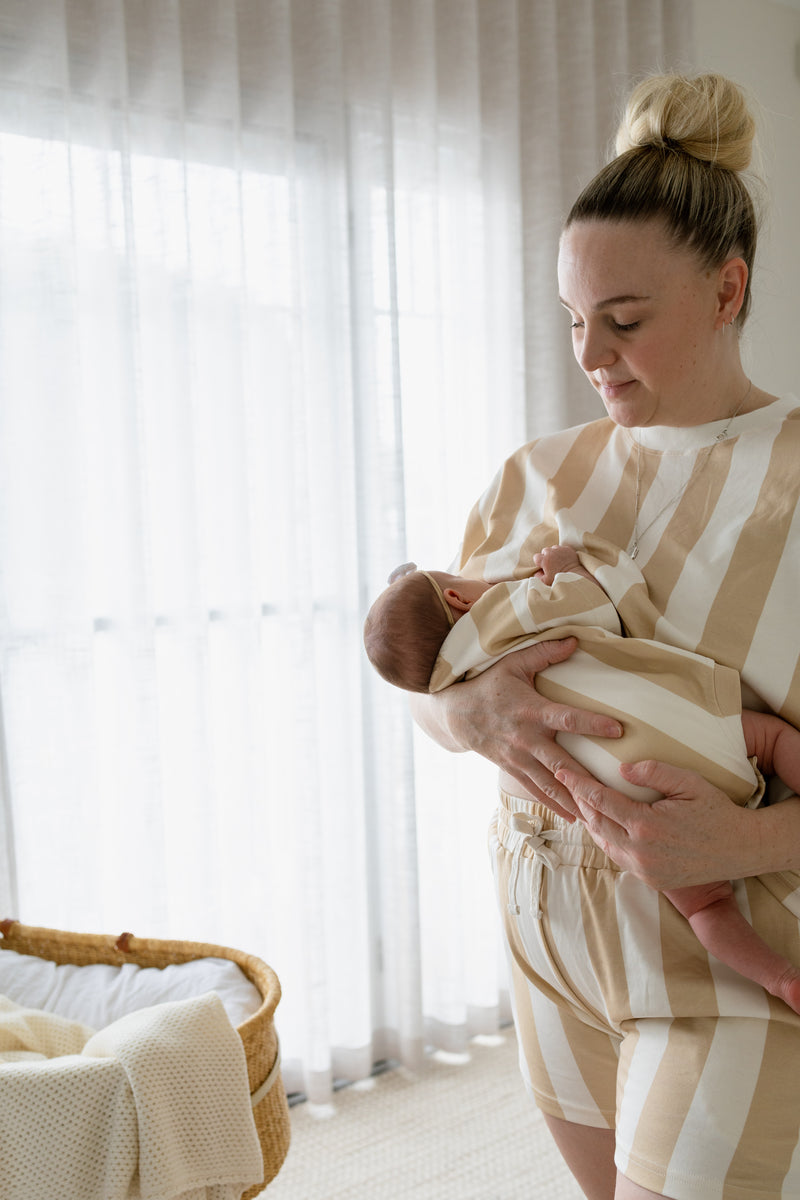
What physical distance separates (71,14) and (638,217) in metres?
1.51

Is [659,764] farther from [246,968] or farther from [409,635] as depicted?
[246,968]

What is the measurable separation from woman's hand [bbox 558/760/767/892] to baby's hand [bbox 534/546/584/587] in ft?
0.92

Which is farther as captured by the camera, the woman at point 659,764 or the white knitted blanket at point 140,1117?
the white knitted blanket at point 140,1117

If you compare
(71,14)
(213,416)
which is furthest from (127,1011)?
(71,14)

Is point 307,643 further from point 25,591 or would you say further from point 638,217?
point 638,217

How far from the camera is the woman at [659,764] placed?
97 cm

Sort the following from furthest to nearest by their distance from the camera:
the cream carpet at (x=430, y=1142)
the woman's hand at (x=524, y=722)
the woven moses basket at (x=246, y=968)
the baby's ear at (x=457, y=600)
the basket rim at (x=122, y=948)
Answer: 1. the cream carpet at (x=430, y=1142)
2. the basket rim at (x=122, y=948)
3. the woven moses basket at (x=246, y=968)
4. the baby's ear at (x=457, y=600)
5. the woman's hand at (x=524, y=722)

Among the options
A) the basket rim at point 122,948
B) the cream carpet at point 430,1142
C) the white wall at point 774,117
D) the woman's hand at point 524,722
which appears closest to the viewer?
the woman's hand at point 524,722

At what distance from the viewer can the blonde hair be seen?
1109 mm

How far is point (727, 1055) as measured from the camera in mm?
979

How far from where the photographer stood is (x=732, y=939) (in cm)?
99

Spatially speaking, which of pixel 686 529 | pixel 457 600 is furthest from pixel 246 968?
pixel 686 529

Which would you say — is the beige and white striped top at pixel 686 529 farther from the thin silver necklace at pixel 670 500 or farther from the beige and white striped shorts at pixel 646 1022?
the beige and white striped shorts at pixel 646 1022

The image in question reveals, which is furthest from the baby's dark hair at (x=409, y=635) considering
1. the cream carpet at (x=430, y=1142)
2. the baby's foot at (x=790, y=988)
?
the cream carpet at (x=430, y=1142)
